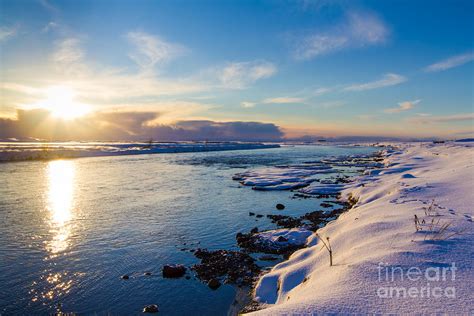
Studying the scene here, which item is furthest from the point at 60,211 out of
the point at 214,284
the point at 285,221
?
the point at 285,221

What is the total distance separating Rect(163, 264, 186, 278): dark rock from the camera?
877cm

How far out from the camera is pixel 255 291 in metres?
7.65

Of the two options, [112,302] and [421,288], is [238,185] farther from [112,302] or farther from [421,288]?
[421,288]

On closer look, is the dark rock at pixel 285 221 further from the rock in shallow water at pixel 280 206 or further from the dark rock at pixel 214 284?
the dark rock at pixel 214 284

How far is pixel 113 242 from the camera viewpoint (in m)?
11.4

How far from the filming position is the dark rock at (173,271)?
8.77 metres

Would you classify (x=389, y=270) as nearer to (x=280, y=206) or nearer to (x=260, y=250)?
(x=260, y=250)

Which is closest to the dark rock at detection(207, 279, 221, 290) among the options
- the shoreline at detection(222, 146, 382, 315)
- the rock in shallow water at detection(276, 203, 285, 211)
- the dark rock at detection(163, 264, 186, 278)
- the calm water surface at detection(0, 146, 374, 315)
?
the calm water surface at detection(0, 146, 374, 315)

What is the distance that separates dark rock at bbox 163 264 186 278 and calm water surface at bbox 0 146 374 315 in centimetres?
23

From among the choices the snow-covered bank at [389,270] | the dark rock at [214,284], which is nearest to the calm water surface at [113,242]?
the dark rock at [214,284]

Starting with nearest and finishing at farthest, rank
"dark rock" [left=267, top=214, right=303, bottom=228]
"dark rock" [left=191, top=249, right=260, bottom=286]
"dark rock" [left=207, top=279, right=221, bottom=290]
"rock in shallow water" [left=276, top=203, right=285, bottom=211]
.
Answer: "dark rock" [left=207, top=279, right=221, bottom=290]
"dark rock" [left=191, top=249, right=260, bottom=286]
"dark rock" [left=267, top=214, right=303, bottom=228]
"rock in shallow water" [left=276, top=203, right=285, bottom=211]

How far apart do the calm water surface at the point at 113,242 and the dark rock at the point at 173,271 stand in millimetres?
230

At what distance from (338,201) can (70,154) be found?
65394mm

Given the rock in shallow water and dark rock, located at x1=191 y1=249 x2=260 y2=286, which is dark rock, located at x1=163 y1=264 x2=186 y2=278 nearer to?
dark rock, located at x1=191 y1=249 x2=260 y2=286
